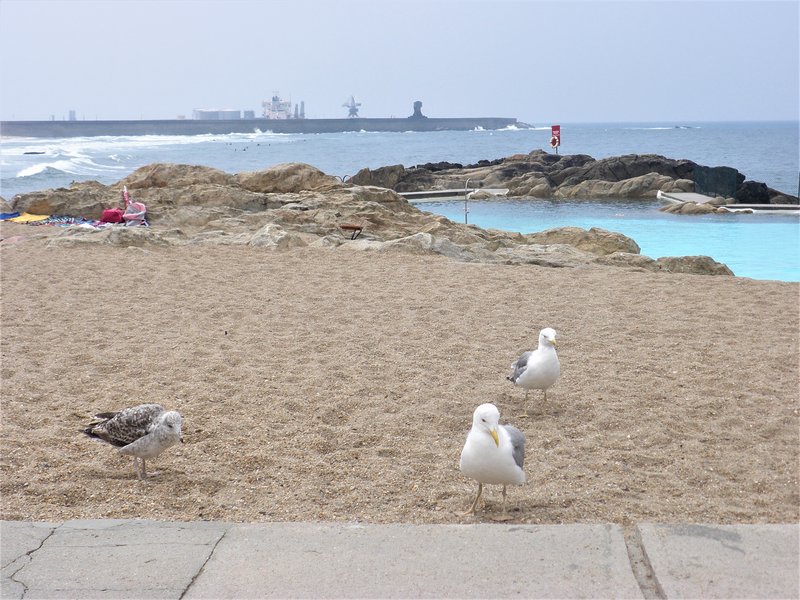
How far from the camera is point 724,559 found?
8.07ft

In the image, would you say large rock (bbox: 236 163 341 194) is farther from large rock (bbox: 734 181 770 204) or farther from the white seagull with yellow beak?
large rock (bbox: 734 181 770 204)

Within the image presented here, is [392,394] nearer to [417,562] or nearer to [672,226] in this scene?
[417,562]

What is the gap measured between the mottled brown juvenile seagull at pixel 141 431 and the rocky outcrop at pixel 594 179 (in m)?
24.7

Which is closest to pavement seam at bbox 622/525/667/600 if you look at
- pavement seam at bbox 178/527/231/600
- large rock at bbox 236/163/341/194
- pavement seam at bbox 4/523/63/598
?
pavement seam at bbox 178/527/231/600

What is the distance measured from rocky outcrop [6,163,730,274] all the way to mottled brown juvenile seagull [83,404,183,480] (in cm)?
653

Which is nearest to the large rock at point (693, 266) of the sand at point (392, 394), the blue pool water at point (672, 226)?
the sand at point (392, 394)

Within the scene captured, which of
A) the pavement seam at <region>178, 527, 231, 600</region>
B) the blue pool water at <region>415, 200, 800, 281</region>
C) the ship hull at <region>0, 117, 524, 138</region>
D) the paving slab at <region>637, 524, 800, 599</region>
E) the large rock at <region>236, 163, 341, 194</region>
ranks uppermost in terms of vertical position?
the ship hull at <region>0, 117, 524, 138</region>

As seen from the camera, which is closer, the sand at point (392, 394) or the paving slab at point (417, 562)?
the paving slab at point (417, 562)

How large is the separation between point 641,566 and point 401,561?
785mm

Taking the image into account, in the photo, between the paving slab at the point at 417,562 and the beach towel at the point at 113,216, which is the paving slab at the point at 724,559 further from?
the beach towel at the point at 113,216

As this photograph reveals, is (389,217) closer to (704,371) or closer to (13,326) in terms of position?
(13,326)

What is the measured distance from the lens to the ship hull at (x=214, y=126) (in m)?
94.2

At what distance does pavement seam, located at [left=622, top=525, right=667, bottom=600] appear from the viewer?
2334 mm

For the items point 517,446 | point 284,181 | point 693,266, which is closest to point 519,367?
point 517,446
